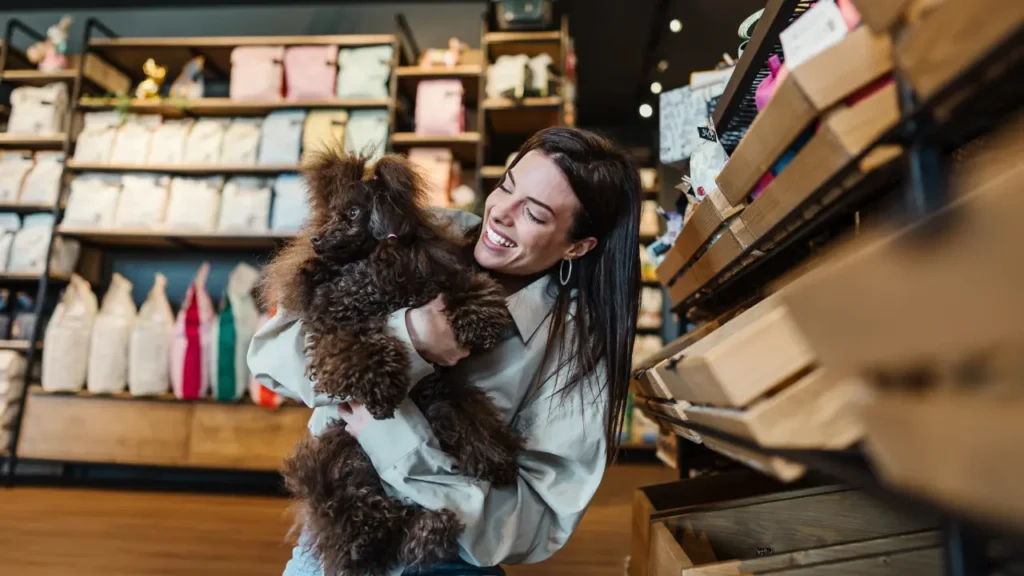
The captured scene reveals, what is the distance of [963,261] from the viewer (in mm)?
311

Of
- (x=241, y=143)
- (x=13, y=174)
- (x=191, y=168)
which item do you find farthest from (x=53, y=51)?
(x=241, y=143)

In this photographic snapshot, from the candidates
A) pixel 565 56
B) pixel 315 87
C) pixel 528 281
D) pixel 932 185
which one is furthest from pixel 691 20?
pixel 932 185

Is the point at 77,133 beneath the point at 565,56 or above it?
beneath

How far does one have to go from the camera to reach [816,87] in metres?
0.54

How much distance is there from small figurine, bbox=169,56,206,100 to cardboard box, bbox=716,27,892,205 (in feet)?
12.5

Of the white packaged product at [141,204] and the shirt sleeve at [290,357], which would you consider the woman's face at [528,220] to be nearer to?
the shirt sleeve at [290,357]

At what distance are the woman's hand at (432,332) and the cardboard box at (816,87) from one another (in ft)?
1.77

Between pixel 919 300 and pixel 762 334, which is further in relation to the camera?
pixel 762 334

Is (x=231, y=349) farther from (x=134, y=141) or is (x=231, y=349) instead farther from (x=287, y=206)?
(x=134, y=141)

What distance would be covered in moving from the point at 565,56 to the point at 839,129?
134 inches

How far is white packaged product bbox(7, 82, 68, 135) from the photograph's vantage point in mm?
3654

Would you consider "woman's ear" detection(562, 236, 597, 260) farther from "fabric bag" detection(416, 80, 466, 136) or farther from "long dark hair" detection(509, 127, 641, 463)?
"fabric bag" detection(416, 80, 466, 136)

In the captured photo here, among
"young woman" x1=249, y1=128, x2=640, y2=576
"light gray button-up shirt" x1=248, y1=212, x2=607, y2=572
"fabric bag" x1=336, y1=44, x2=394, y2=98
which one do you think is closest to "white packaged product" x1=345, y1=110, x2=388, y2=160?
"fabric bag" x1=336, y1=44, x2=394, y2=98

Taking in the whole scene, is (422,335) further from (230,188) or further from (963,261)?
(230,188)
